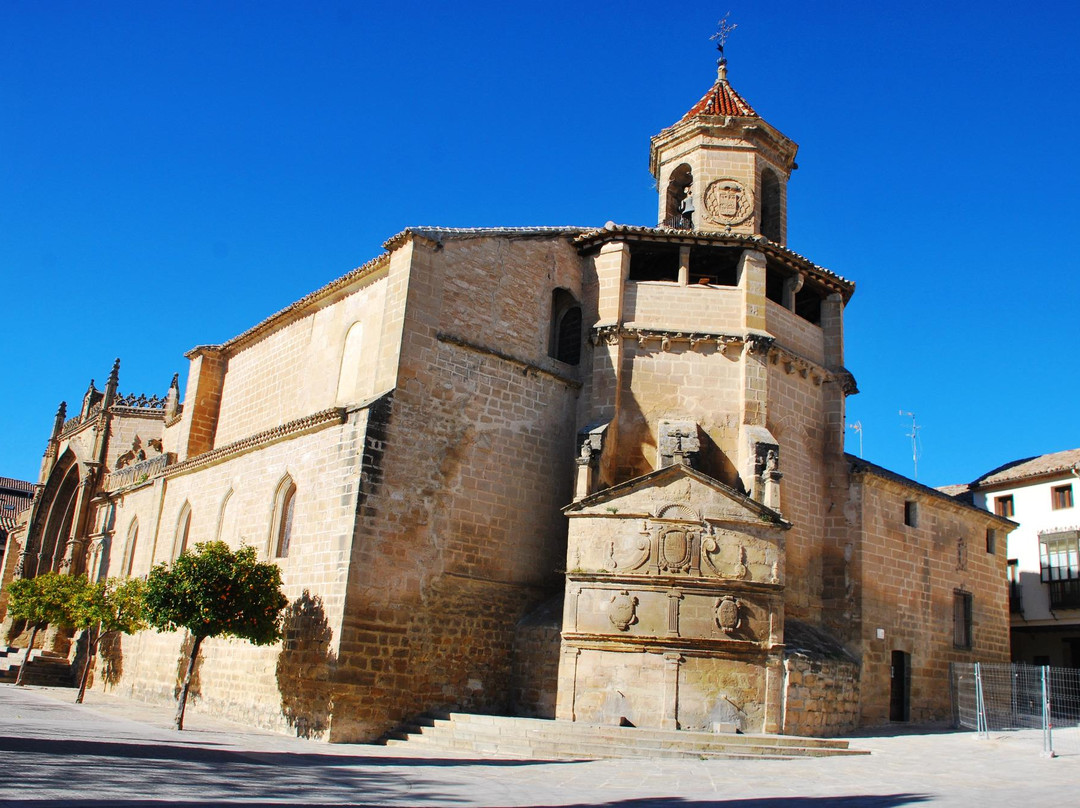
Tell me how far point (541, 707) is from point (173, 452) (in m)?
14.6

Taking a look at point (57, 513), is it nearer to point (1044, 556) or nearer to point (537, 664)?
point (537, 664)

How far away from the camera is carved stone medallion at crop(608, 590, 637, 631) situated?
570 inches

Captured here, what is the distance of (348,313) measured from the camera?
19000 mm

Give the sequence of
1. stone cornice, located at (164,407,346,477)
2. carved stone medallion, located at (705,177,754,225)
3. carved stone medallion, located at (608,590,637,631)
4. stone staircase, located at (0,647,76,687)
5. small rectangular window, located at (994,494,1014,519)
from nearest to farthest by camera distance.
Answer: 1. carved stone medallion, located at (608,590,637,631)
2. stone cornice, located at (164,407,346,477)
3. carved stone medallion, located at (705,177,754,225)
4. stone staircase, located at (0,647,76,687)
5. small rectangular window, located at (994,494,1014,519)

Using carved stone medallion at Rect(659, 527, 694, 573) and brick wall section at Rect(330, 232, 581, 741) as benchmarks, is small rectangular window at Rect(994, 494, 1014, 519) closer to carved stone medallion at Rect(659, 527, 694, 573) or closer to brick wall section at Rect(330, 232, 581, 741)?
brick wall section at Rect(330, 232, 581, 741)

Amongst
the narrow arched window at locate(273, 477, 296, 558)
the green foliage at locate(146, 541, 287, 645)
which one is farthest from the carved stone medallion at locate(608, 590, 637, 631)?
the narrow arched window at locate(273, 477, 296, 558)

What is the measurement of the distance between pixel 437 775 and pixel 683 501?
6454mm

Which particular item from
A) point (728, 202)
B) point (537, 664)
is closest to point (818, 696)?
point (537, 664)

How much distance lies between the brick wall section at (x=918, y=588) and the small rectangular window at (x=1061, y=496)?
294 inches

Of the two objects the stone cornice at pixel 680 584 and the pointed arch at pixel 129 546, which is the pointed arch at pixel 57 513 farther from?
→ the stone cornice at pixel 680 584

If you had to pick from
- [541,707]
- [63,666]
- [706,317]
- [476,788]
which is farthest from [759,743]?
[63,666]

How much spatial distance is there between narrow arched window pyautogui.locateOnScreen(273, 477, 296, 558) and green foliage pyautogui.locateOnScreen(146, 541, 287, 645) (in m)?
2.09

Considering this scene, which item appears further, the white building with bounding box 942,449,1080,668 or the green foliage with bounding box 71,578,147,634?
the white building with bounding box 942,449,1080,668

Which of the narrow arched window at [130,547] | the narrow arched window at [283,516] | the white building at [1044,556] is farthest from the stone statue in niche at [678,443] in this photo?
the white building at [1044,556]
